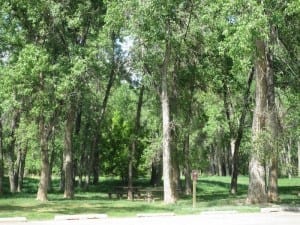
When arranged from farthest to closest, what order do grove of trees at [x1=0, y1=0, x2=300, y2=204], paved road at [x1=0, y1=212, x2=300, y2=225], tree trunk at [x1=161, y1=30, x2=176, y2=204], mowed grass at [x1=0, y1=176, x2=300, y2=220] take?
tree trunk at [x1=161, y1=30, x2=176, y2=204] < grove of trees at [x1=0, y1=0, x2=300, y2=204] < mowed grass at [x1=0, y1=176, x2=300, y2=220] < paved road at [x1=0, y1=212, x2=300, y2=225]

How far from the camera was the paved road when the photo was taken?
51.2 ft

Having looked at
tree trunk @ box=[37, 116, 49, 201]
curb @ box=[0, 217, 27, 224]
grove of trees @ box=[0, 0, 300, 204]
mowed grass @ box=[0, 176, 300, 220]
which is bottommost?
curb @ box=[0, 217, 27, 224]

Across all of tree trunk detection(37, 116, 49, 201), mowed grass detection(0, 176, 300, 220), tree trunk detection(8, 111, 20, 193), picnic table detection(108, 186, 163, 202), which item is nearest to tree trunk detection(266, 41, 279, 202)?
mowed grass detection(0, 176, 300, 220)

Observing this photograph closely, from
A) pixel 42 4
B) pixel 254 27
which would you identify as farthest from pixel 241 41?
pixel 42 4

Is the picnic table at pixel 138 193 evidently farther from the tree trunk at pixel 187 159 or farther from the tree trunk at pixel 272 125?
the tree trunk at pixel 272 125

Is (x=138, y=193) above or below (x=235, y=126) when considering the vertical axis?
below

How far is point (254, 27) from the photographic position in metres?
18.7

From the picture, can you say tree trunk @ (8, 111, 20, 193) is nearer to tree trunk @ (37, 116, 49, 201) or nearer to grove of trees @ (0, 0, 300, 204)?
grove of trees @ (0, 0, 300, 204)

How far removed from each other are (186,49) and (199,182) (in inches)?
860

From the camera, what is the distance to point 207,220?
54.9 feet

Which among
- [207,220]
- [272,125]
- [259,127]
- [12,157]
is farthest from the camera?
[12,157]

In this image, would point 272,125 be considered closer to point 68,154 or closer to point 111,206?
point 111,206

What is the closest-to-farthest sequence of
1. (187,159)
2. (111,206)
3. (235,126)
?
1. (111,206)
2. (187,159)
3. (235,126)

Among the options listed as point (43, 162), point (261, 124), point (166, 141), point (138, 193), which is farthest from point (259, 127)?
point (43, 162)
